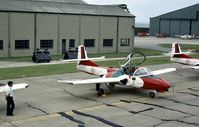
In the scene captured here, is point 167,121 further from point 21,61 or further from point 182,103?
point 21,61

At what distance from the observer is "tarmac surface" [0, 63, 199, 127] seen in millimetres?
15734

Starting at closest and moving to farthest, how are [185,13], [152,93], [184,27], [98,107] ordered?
[98,107] → [152,93] → [185,13] → [184,27]

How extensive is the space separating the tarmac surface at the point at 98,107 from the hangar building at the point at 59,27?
18009mm

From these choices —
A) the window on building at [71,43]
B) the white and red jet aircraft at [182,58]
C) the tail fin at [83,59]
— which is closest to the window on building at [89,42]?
the window on building at [71,43]

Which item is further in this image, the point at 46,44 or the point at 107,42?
the point at 107,42

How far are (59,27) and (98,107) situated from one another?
29.3 m

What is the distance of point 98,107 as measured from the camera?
1847 cm

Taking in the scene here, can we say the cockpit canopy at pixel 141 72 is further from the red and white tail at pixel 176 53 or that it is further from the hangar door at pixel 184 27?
the hangar door at pixel 184 27

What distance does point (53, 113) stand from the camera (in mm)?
17078

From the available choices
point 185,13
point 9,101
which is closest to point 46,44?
point 9,101

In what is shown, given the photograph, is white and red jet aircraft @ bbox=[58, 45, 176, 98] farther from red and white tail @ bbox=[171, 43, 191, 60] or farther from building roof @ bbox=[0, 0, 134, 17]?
building roof @ bbox=[0, 0, 134, 17]

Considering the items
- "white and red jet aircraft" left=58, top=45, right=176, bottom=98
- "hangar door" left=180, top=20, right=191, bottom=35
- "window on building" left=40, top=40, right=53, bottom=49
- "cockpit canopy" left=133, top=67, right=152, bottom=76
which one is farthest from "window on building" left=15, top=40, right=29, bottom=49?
"hangar door" left=180, top=20, right=191, bottom=35

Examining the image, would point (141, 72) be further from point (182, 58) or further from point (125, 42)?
point (125, 42)

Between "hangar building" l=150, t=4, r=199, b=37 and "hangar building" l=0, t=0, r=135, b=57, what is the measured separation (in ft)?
187
